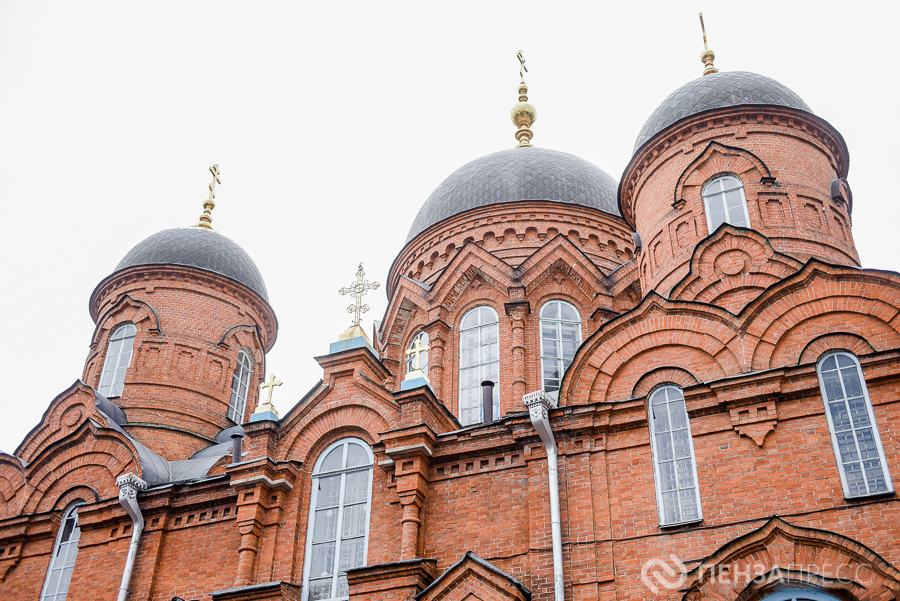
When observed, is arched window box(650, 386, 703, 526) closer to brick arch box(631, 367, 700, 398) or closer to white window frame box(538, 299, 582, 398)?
brick arch box(631, 367, 700, 398)

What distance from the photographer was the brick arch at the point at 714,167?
1459cm

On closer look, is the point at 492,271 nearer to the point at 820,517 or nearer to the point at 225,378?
the point at 225,378

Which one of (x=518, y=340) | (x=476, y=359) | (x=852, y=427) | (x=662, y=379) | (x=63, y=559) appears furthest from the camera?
(x=476, y=359)

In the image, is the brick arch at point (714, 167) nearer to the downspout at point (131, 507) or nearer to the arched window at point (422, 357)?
the arched window at point (422, 357)

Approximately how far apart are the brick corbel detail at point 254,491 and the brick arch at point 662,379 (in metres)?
5.09

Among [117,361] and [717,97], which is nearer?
[717,97]

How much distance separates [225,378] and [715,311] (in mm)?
11001

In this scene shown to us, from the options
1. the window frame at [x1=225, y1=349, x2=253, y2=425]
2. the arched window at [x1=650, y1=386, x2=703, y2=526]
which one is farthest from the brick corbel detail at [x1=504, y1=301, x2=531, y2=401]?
the window frame at [x1=225, y1=349, x2=253, y2=425]

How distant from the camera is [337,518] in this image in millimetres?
12578

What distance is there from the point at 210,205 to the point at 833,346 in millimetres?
15306

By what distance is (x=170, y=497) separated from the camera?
1380 centimetres

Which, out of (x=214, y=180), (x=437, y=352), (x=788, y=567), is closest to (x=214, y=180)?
(x=214, y=180)

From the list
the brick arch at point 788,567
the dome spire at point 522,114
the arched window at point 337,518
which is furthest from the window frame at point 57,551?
the dome spire at point 522,114

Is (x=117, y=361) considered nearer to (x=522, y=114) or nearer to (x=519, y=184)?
(x=519, y=184)
